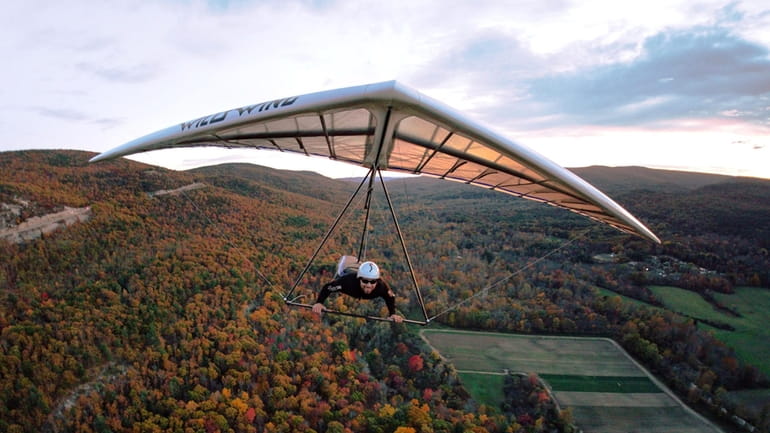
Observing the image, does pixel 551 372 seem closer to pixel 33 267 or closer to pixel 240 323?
pixel 240 323

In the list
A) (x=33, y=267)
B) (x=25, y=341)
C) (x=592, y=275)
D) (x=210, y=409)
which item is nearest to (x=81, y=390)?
(x=25, y=341)

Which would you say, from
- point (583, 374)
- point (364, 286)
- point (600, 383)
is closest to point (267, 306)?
point (583, 374)

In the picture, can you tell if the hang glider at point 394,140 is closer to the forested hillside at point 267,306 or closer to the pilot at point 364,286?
the pilot at point 364,286

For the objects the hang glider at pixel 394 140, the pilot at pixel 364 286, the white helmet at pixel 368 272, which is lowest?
the pilot at pixel 364 286

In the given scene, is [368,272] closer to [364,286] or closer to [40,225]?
[364,286]

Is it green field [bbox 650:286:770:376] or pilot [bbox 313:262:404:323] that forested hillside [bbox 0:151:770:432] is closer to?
green field [bbox 650:286:770:376]

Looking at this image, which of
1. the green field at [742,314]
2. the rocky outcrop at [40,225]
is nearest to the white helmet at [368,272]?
the green field at [742,314]
